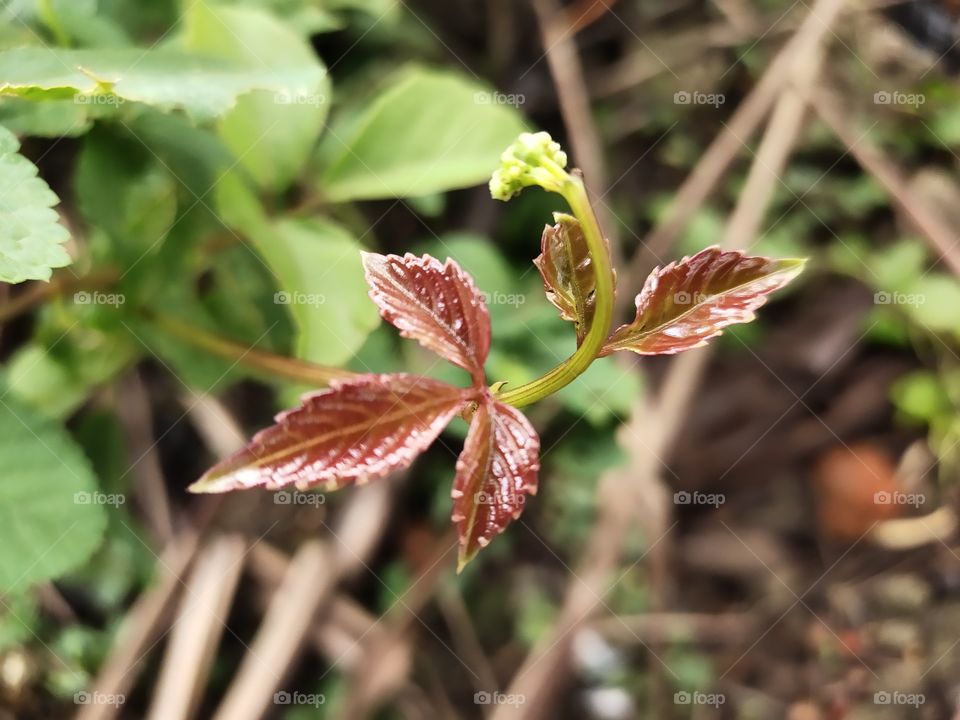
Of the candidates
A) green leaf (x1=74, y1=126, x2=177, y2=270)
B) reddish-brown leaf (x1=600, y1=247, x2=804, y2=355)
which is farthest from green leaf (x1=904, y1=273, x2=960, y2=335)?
green leaf (x1=74, y1=126, x2=177, y2=270)

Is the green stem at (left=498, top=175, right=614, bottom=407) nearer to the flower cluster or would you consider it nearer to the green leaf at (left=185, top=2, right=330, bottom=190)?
the flower cluster

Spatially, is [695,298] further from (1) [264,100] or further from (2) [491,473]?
(1) [264,100]

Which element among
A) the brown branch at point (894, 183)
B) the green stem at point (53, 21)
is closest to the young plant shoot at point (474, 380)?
the green stem at point (53, 21)

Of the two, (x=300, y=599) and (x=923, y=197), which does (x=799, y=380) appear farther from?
(x=300, y=599)

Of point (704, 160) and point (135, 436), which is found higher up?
point (704, 160)

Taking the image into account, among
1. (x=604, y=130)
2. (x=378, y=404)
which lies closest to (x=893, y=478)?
(x=604, y=130)

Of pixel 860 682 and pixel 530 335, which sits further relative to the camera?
pixel 860 682

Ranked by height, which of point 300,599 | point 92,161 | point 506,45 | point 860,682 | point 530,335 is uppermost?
point 92,161
